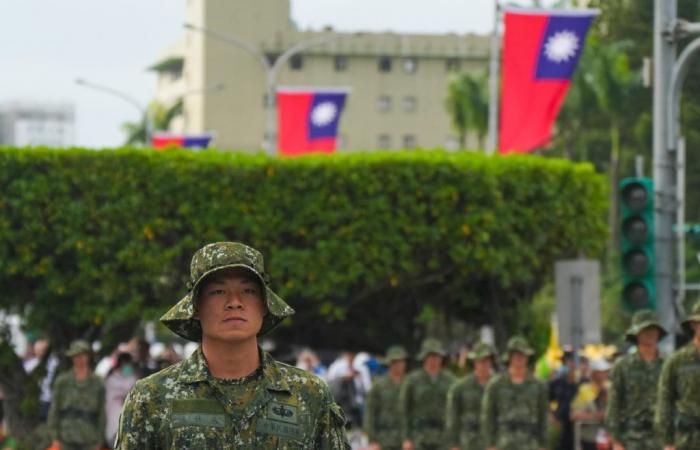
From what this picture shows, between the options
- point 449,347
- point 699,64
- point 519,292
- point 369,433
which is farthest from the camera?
point 699,64

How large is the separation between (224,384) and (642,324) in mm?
9797

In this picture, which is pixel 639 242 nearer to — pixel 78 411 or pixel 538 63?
pixel 78 411

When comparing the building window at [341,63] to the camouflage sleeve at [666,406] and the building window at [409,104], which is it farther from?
the camouflage sleeve at [666,406]

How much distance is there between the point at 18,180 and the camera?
83.7 feet

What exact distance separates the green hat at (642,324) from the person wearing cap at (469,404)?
3674mm

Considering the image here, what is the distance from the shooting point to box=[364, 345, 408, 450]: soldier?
21.6 metres

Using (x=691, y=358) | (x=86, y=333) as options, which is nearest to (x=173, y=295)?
(x=86, y=333)

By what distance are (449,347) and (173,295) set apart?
8.19m

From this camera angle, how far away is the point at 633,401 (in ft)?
51.3

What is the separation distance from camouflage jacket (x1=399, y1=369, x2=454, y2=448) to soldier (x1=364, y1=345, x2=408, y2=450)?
0.73m

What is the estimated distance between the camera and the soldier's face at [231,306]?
583cm

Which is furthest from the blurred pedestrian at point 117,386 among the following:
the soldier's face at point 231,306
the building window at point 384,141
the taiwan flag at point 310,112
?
the building window at point 384,141

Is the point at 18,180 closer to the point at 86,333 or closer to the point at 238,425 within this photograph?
the point at 86,333

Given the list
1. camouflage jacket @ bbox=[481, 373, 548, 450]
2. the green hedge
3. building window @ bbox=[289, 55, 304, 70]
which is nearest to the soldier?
camouflage jacket @ bbox=[481, 373, 548, 450]
